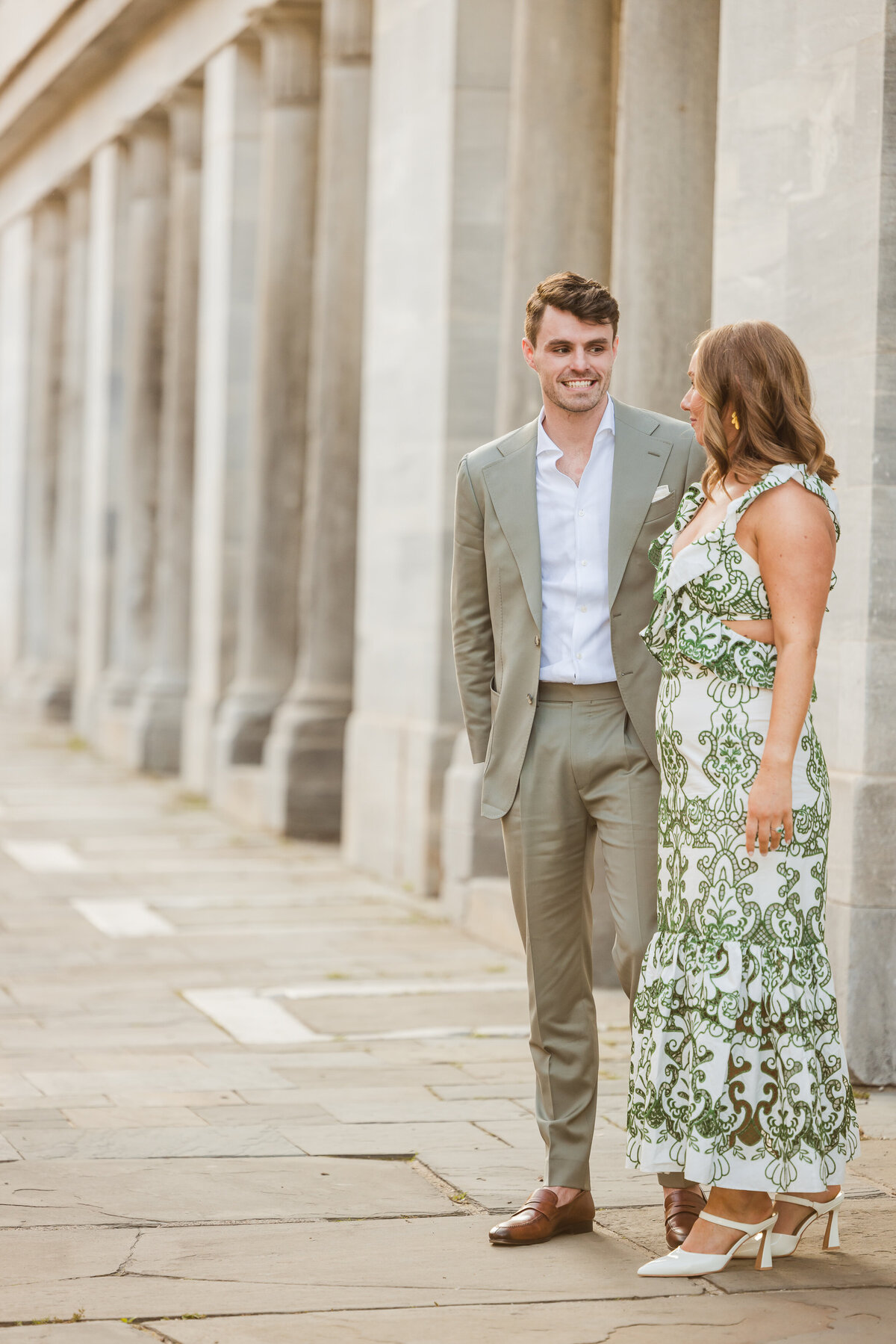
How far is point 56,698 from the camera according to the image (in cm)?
2131

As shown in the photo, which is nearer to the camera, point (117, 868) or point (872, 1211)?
point (872, 1211)

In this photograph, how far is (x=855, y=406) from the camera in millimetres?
5902

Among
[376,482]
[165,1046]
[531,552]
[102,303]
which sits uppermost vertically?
[102,303]

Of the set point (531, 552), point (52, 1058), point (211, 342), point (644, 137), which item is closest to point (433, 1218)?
point (531, 552)

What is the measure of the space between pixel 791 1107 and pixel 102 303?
1704 cm

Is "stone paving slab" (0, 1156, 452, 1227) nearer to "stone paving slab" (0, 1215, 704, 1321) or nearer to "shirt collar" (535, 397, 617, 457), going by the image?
"stone paving slab" (0, 1215, 704, 1321)

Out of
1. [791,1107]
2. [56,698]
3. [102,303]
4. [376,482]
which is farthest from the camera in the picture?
[56,698]

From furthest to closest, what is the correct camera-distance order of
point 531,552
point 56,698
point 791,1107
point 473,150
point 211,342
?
1. point 56,698
2. point 211,342
3. point 473,150
4. point 531,552
5. point 791,1107

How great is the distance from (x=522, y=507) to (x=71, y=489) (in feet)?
58.1

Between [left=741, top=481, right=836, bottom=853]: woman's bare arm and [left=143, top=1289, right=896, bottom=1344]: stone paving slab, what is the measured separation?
896mm

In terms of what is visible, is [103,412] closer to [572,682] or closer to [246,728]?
[246,728]

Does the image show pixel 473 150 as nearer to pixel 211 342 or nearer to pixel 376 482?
pixel 376 482

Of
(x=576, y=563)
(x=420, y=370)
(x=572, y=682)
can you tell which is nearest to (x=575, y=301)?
(x=576, y=563)

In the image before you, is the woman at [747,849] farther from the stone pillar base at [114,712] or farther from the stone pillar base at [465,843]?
the stone pillar base at [114,712]
